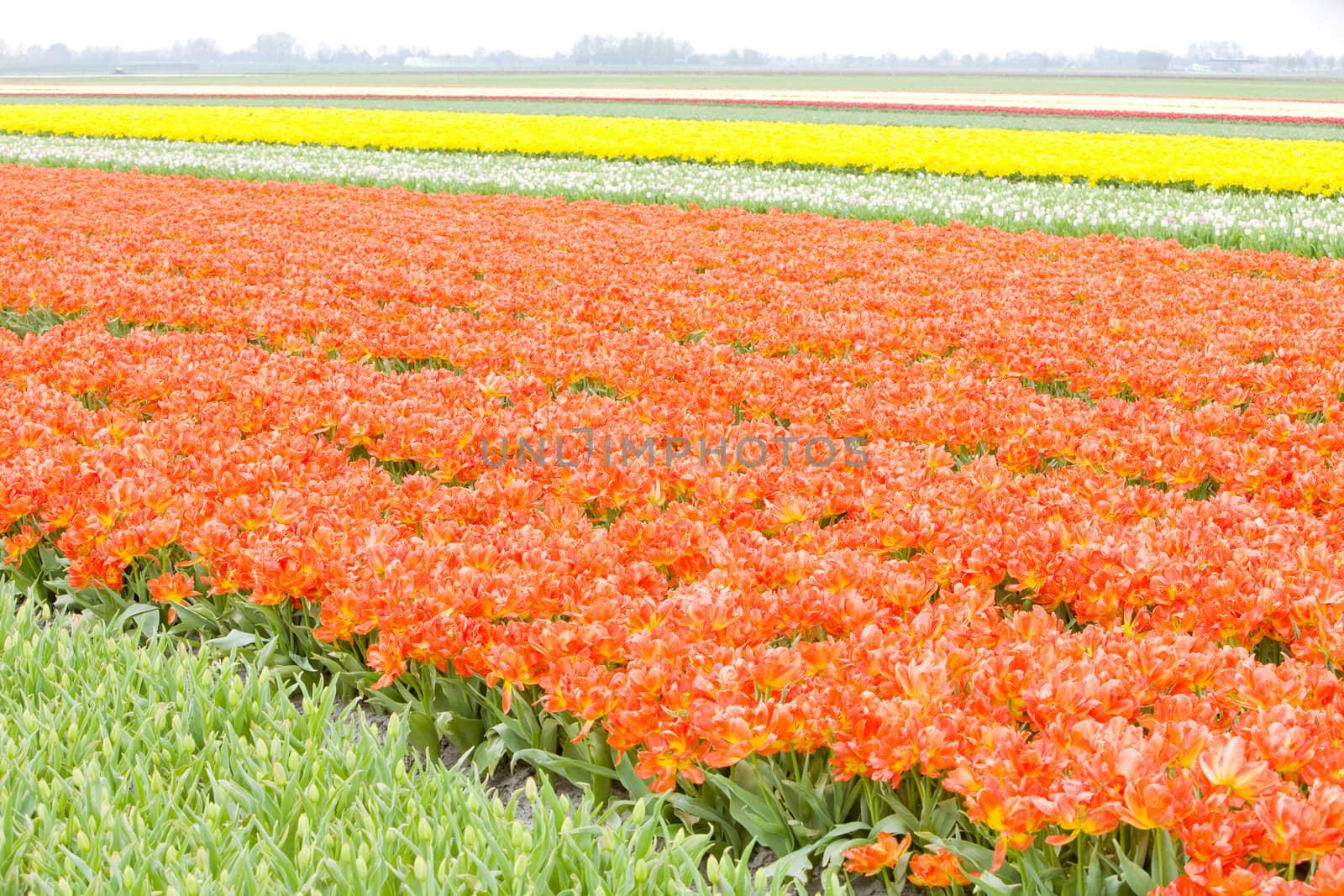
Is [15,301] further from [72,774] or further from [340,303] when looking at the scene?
[72,774]

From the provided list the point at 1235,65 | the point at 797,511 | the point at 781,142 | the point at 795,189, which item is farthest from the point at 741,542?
the point at 1235,65

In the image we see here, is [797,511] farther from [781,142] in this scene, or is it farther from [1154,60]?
[1154,60]

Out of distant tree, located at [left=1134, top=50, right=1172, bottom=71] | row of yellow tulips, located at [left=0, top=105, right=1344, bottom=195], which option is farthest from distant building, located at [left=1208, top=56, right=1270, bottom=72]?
row of yellow tulips, located at [left=0, top=105, right=1344, bottom=195]

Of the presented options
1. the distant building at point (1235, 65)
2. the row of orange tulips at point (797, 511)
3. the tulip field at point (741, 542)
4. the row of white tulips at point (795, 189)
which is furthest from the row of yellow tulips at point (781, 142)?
the distant building at point (1235, 65)

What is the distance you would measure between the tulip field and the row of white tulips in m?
4.30

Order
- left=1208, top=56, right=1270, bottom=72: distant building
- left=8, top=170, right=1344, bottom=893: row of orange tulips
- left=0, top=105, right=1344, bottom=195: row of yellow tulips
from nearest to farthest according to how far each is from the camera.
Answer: left=8, top=170, right=1344, bottom=893: row of orange tulips
left=0, top=105, right=1344, bottom=195: row of yellow tulips
left=1208, top=56, right=1270, bottom=72: distant building

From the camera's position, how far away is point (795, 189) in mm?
18719

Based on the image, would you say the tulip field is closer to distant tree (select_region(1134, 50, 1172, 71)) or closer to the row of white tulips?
the row of white tulips

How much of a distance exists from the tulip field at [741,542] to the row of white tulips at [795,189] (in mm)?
4298

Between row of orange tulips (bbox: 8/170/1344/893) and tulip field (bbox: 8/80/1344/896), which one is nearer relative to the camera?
tulip field (bbox: 8/80/1344/896)

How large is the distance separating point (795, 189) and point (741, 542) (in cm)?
1568

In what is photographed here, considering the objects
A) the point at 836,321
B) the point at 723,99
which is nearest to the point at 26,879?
the point at 836,321

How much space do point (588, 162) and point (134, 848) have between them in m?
23.2

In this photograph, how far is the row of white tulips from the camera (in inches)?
573
